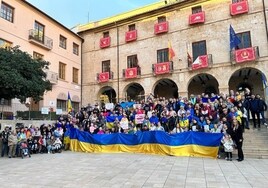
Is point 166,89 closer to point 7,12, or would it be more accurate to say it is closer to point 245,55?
point 245,55

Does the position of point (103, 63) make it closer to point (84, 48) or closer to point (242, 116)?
point (84, 48)

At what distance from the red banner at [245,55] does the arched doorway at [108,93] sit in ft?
43.8

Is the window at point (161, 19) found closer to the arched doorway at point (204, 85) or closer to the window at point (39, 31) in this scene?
the arched doorway at point (204, 85)

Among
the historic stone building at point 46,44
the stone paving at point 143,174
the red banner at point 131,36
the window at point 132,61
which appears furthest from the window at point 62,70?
the stone paving at point 143,174

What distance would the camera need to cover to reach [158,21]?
2392 cm

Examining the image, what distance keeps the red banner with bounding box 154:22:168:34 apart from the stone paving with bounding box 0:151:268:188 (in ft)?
52.3

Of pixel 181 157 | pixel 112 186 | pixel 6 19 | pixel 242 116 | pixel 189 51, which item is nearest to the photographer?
pixel 112 186

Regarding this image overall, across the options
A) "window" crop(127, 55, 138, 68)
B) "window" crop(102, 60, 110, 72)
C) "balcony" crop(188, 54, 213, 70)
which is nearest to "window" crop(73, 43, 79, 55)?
"window" crop(102, 60, 110, 72)

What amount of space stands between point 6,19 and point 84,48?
33.5ft

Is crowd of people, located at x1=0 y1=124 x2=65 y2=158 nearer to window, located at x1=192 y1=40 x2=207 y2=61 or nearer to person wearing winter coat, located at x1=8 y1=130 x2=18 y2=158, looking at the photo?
person wearing winter coat, located at x1=8 y1=130 x2=18 y2=158

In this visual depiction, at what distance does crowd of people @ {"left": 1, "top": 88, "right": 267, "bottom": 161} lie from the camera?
11617mm

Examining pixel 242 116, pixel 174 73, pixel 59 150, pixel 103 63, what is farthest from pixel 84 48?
pixel 242 116

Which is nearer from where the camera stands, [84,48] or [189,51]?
[189,51]

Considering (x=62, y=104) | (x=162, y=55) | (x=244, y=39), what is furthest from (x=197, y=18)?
(x=62, y=104)
